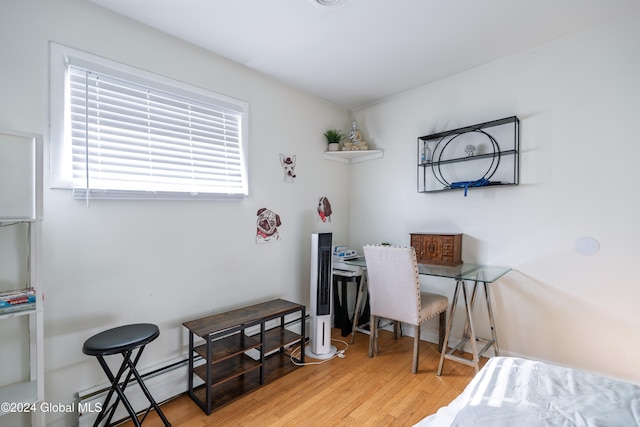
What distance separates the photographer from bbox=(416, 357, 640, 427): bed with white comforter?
34.2 inches

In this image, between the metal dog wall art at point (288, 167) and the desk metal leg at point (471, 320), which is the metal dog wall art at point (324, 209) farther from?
the desk metal leg at point (471, 320)

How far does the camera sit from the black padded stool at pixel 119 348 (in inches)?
57.4

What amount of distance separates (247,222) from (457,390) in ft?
6.61

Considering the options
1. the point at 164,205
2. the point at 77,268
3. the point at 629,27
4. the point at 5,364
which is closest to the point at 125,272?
the point at 77,268

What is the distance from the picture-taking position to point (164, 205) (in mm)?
2008

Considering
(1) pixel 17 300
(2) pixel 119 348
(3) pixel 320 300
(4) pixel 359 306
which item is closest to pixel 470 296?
(4) pixel 359 306

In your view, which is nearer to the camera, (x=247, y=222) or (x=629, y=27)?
(x=629, y=27)

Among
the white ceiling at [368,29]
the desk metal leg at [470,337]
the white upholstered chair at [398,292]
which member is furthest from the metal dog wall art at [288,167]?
the desk metal leg at [470,337]

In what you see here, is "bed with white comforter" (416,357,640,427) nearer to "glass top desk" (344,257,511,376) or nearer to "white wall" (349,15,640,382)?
"glass top desk" (344,257,511,376)

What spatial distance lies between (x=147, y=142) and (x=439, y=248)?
7.98ft

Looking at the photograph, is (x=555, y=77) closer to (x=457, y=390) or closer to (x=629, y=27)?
(x=629, y=27)

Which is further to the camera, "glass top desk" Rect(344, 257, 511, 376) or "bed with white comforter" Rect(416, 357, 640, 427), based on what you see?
"glass top desk" Rect(344, 257, 511, 376)

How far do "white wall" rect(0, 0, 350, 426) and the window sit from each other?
71 millimetres

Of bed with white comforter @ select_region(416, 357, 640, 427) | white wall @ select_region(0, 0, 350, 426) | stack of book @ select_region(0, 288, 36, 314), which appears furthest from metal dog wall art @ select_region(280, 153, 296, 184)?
bed with white comforter @ select_region(416, 357, 640, 427)
